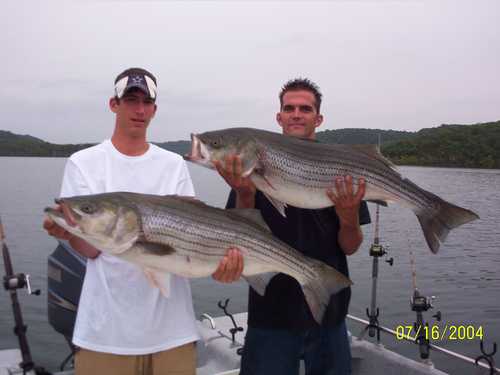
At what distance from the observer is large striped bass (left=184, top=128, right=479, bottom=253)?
12.7 ft

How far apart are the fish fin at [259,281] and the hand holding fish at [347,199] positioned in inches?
30.9

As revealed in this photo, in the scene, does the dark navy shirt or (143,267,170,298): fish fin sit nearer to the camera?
(143,267,170,298): fish fin

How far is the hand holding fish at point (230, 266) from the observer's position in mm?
3393

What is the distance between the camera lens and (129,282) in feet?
10.8

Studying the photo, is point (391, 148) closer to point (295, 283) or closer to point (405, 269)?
point (405, 269)

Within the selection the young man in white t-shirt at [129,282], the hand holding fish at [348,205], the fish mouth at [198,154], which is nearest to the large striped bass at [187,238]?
the young man in white t-shirt at [129,282]

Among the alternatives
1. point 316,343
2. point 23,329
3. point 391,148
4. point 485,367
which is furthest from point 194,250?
point 391,148

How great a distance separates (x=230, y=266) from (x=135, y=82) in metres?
1.51

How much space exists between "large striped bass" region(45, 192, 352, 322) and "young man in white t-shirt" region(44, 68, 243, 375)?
157 mm

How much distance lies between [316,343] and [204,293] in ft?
34.4

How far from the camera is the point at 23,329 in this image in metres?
4.66

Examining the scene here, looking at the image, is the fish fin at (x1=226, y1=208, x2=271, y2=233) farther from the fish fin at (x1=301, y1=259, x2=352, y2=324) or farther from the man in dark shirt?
the fish fin at (x1=301, y1=259, x2=352, y2=324)

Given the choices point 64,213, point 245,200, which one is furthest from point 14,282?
point 245,200

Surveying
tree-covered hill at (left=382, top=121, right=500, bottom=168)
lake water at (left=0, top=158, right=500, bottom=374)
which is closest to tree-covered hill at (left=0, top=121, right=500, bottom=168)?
tree-covered hill at (left=382, top=121, right=500, bottom=168)
